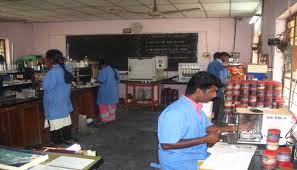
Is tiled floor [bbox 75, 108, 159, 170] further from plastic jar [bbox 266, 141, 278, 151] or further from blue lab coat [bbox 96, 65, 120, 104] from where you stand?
plastic jar [bbox 266, 141, 278, 151]

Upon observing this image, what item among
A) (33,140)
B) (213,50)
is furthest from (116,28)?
(33,140)

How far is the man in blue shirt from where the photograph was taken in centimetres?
180

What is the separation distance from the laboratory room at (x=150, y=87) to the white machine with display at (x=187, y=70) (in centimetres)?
3

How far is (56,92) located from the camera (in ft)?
13.5

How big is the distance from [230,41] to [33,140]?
5.74 meters

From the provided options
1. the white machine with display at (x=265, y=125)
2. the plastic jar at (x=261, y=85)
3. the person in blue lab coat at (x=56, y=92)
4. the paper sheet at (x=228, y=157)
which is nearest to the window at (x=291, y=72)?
the plastic jar at (x=261, y=85)

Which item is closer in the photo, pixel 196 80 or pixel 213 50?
pixel 196 80

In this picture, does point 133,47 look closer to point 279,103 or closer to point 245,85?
point 245,85

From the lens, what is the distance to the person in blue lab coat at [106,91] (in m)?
6.00

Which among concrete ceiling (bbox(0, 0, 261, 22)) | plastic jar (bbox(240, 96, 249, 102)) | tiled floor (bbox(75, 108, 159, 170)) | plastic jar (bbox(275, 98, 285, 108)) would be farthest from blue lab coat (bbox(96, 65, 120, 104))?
plastic jar (bbox(275, 98, 285, 108))

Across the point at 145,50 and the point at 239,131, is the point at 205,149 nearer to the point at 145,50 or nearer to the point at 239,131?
the point at 239,131

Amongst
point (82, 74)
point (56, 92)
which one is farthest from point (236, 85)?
point (82, 74)

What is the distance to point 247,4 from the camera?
605 centimetres

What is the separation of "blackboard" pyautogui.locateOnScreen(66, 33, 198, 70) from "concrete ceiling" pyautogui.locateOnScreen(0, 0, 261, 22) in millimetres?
718
